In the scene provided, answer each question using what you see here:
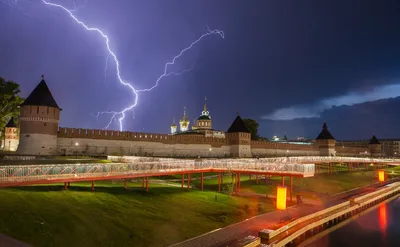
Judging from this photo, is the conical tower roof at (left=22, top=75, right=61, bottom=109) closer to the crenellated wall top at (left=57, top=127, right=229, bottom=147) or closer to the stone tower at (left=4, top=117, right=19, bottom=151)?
the crenellated wall top at (left=57, top=127, right=229, bottom=147)

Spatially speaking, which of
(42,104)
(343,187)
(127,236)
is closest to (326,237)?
(127,236)

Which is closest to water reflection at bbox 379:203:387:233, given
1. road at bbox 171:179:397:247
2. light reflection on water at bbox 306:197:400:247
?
light reflection on water at bbox 306:197:400:247

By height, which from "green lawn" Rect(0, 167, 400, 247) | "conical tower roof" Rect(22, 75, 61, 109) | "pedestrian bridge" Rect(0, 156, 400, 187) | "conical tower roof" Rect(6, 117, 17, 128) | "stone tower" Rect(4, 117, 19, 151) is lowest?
"green lawn" Rect(0, 167, 400, 247)

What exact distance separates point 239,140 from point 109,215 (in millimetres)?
49783

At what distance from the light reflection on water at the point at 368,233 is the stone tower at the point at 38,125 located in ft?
97.1

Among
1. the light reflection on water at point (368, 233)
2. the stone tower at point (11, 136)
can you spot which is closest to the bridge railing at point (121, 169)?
the light reflection on water at point (368, 233)

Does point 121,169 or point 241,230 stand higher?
point 121,169

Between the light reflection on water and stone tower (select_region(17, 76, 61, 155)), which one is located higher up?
stone tower (select_region(17, 76, 61, 155))

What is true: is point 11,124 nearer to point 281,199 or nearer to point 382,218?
point 281,199

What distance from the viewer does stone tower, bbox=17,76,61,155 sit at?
36000 mm

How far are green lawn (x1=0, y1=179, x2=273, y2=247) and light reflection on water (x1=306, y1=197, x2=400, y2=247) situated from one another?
15.3 feet

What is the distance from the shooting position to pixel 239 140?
65.8 m

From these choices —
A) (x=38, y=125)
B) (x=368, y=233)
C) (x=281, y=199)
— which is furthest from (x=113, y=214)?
(x=38, y=125)

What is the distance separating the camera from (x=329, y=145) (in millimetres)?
93625
